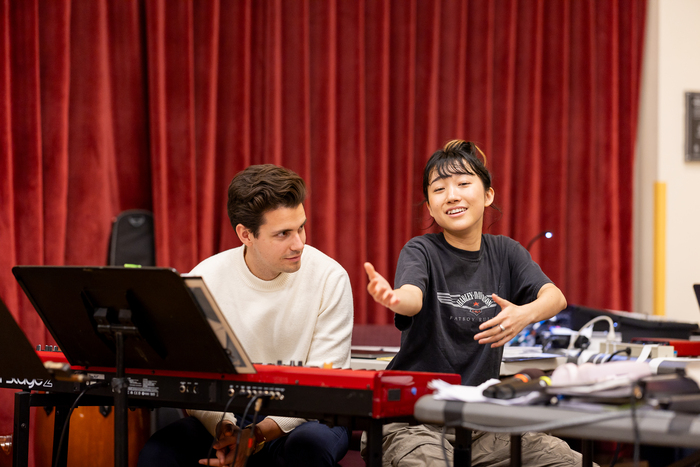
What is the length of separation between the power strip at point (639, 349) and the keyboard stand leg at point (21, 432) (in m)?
1.90

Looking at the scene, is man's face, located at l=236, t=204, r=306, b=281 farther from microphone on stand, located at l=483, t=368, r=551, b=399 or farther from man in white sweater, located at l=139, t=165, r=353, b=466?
microphone on stand, located at l=483, t=368, r=551, b=399

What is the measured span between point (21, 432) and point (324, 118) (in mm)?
2243

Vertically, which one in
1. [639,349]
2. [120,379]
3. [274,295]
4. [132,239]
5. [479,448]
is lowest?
[479,448]

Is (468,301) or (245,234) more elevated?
(245,234)

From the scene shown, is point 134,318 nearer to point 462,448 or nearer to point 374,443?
point 374,443

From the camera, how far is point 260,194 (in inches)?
71.1

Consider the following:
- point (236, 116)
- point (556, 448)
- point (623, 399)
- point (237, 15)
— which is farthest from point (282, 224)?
point (237, 15)

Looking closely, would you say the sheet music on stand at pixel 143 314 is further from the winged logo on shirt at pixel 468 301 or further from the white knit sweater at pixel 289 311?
the winged logo on shirt at pixel 468 301

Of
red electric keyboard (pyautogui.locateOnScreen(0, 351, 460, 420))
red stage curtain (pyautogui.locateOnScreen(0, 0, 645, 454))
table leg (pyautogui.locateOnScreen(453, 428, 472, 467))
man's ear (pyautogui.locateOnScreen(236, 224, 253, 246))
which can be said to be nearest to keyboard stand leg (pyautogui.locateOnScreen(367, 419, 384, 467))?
red electric keyboard (pyautogui.locateOnScreen(0, 351, 460, 420))

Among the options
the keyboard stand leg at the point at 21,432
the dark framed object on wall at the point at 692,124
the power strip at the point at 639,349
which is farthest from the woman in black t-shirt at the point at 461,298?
the dark framed object on wall at the point at 692,124

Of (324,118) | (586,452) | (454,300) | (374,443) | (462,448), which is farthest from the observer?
(324,118)

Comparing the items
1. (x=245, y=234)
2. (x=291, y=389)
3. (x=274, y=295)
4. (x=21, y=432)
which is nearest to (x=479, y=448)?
(x=291, y=389)

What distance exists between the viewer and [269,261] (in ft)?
6.01

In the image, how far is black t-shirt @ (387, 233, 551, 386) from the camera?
171 centimetres
